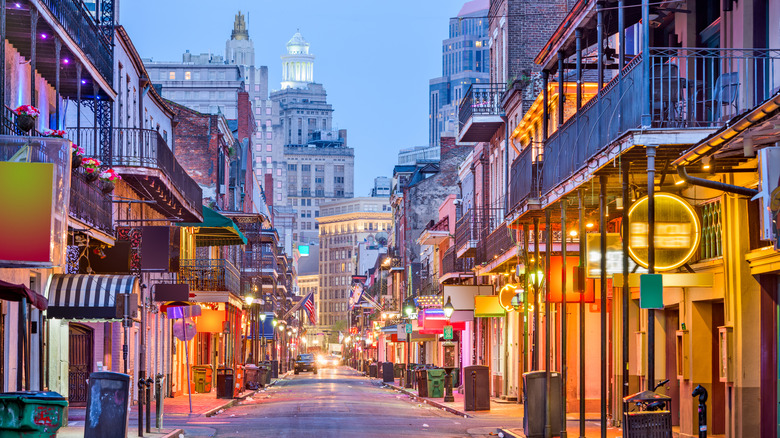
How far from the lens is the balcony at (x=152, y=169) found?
2809 centimetres

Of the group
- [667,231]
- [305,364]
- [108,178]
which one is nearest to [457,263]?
[108,178]

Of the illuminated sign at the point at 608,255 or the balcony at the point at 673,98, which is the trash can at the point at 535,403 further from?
the balcony at the point at 673,98

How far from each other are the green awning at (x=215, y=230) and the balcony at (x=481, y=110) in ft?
27.2

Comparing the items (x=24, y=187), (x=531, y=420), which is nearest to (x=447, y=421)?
(x=531, y=420)

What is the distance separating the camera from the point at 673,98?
1458 cm

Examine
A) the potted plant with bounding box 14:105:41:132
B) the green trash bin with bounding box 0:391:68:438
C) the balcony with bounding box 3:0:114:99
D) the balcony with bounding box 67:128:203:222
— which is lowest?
the green trash bin with bounding box 0:391:68:438

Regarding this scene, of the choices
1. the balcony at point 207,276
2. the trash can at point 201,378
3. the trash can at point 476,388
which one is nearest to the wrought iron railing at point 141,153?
the balcony at point 207,276

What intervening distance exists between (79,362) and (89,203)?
8.38m

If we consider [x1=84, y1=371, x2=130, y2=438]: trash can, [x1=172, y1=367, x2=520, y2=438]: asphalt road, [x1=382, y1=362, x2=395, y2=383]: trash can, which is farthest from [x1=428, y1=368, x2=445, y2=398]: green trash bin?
[x1=84, y1=371, x2=130, y2=438]: trash can

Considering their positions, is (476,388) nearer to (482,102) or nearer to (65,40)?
(482,102)

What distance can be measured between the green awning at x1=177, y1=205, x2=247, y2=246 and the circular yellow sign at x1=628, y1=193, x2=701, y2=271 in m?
21.4

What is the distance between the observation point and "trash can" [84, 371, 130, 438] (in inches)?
643

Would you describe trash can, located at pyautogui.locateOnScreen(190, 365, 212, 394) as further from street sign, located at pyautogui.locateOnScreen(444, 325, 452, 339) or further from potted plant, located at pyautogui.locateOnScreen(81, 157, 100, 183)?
potted plant, located at pyautogui.locateOnScreen(81, 157, 100, 183)

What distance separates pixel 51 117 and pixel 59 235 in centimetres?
827
